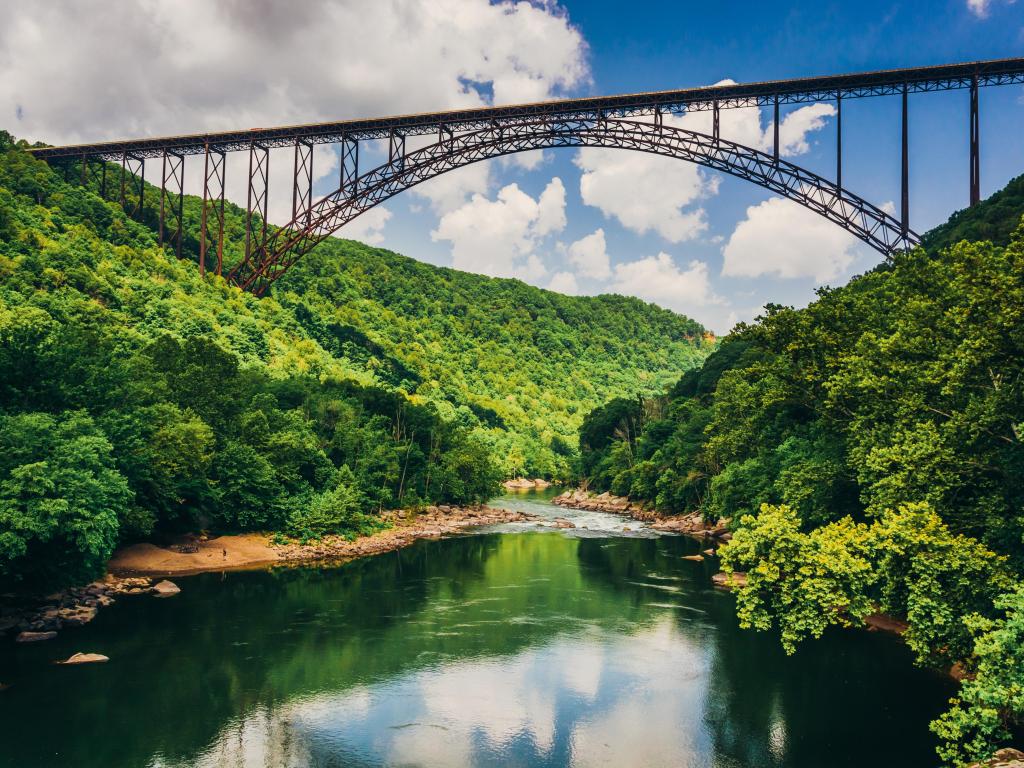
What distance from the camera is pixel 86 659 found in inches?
741

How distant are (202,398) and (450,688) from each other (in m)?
24.6

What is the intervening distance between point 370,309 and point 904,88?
250 ft

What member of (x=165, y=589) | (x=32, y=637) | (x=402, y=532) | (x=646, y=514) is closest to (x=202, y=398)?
(x=165, y=589)

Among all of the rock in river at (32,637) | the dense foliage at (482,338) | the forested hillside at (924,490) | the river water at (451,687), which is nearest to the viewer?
the forested hillside at (924,490)

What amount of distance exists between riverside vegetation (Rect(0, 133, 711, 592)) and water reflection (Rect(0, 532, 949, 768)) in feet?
14.7

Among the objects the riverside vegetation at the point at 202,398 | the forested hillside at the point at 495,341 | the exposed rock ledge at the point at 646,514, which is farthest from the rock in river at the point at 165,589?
the forested hillside at the point at 495,341

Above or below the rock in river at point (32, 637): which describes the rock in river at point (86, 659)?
below

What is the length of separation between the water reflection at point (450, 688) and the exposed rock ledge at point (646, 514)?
60.6 ft

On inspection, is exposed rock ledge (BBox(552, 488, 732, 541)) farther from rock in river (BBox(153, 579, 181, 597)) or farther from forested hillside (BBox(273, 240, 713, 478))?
rock in river (BBox(153, 579, 181, 597))

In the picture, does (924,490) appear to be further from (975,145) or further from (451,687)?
(975,145)

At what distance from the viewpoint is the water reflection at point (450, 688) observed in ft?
48.5

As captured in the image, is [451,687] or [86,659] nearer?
[451,687]

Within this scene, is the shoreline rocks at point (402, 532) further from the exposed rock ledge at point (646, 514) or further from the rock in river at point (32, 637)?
the rock in river at point (32, 637)

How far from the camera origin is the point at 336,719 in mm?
16188
